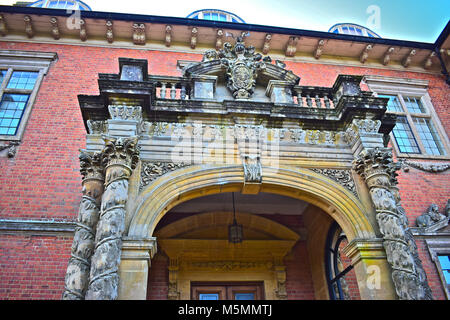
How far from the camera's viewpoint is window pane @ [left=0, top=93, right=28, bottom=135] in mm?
8805

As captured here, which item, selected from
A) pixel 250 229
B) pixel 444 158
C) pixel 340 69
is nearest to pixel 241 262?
pixel 250 229

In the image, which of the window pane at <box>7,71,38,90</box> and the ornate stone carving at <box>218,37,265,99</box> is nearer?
the ornate stone carving at <box>218,37,265,99</box>

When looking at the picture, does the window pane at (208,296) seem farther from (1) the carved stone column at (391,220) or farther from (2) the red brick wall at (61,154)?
(1) the carved stone column at (391,220)

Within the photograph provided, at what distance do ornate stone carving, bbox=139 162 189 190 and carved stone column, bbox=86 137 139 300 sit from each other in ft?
0.72

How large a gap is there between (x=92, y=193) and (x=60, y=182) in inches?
118

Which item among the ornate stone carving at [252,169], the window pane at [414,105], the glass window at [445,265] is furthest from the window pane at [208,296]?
the window pane at [414,105]

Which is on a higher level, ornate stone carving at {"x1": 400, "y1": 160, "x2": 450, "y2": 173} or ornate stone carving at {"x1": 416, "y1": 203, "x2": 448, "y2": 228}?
ornate stone carving at {"x1": 400, "y1": 160, "x2": 450, "y2": 173}

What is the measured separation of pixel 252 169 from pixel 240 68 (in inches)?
97.5

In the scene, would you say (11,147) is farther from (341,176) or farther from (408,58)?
(408,58)

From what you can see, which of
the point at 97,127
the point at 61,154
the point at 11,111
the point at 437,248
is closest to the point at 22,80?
the point at 11,111

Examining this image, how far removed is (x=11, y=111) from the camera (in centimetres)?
912

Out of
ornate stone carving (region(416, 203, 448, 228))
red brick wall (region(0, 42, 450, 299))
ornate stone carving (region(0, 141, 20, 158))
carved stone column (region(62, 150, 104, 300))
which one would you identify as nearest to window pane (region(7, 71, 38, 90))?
red brick wall (region(0, 42, 450, 299))

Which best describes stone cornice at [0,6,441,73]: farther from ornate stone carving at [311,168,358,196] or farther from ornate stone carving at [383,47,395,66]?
ornate stone carving at [311,168,358,196]
